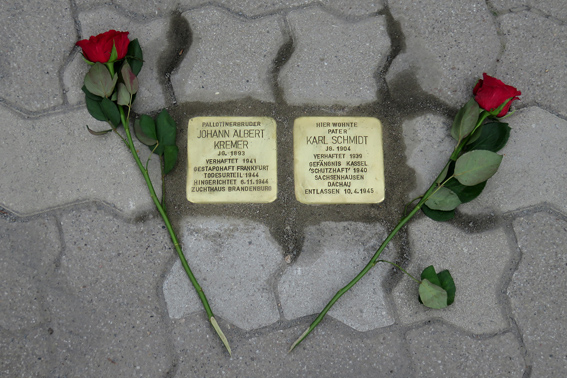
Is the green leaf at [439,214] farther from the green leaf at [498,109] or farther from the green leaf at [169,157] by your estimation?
the green leaf at [169,157]

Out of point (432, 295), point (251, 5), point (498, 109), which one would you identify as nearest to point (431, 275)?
point (432, 295)

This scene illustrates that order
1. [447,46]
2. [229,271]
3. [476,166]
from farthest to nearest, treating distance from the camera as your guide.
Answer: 1. [447,46]
2. [229,271]
3. [476,166]

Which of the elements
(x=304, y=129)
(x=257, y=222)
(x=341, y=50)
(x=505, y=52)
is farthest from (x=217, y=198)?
(x=505, y=52)

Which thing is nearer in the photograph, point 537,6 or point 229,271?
point 229,271

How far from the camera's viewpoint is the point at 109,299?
1106 millimetres

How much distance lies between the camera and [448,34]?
1237 millimetres

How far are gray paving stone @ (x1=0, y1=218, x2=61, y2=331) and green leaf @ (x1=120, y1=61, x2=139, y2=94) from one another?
46cm

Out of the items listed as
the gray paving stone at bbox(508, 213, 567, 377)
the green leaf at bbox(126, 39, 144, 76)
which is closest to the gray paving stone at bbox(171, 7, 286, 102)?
the green leaf at bbox(126, 39, 144, 76)

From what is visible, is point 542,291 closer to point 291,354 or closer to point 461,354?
point 461,354

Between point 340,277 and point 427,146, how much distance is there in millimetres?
485

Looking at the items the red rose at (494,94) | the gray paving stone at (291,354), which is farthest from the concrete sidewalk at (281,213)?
the red rose at (494,94)

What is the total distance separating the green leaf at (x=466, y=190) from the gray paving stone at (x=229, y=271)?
1.75ft

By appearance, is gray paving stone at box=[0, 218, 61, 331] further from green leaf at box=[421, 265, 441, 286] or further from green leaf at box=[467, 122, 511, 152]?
green leaf at box=[467, 122, 511, 152]

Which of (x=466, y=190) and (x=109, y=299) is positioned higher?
(x=466, y=190)
